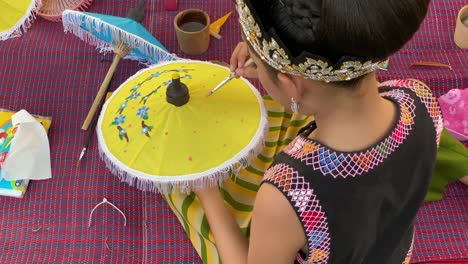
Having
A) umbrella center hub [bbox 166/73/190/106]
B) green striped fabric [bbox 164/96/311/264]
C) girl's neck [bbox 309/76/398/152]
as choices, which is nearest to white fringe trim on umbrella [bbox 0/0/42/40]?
umbrella center hub [bbox 166/73/190/106]

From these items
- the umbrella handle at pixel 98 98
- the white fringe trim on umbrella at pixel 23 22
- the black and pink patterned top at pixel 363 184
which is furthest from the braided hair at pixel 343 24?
the umbrella handle at pixel 98 98

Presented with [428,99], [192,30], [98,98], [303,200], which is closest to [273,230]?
[303,200]

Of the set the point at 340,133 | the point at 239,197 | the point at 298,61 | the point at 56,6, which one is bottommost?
the point at 239,197

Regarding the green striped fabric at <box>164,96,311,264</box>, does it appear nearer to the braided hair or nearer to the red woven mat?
the red woven mat

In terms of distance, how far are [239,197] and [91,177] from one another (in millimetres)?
478

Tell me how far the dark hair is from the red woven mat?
0.83 m

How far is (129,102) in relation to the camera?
3.87 feet

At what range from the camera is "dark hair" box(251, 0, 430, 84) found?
608 millimetres

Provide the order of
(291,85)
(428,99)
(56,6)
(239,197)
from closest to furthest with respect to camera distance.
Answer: (291,85) < (428,99) < (239,197) < (56,6)

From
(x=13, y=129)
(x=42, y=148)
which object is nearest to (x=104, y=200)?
(x=42, y=148)

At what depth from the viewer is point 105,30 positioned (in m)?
1.33

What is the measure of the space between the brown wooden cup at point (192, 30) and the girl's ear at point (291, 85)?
2.78ft

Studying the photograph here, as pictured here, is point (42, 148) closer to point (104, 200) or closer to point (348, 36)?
point (104, 200)

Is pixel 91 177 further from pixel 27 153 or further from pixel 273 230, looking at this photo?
pixel 273 230
